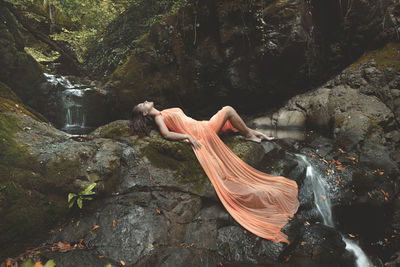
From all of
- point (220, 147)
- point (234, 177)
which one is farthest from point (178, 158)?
point (234, 177)

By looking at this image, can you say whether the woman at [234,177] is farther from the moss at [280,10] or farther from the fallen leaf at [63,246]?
the moss at [280,10]

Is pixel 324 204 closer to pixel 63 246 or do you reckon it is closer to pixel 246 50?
pixel 63 246

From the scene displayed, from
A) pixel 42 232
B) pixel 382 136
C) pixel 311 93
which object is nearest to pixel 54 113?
pixel 42 232

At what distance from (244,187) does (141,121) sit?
99.4 inches

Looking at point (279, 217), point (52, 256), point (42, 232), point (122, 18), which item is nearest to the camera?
point (52, 256)

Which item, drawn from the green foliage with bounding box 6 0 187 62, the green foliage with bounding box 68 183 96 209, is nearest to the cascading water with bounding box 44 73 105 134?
the green foliage with bounding box 6 0 187 62

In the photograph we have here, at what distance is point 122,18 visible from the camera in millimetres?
11648

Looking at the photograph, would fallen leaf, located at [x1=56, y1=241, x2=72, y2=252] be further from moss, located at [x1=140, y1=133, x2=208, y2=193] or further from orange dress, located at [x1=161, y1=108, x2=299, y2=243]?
orange dress, located at [x1=161, y1=108, x2=299, y2=243]

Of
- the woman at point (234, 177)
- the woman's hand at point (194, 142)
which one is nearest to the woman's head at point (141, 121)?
the woman at point (234, 177)

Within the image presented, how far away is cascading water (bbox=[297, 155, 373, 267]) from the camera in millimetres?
3312

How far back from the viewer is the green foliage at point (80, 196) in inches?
113

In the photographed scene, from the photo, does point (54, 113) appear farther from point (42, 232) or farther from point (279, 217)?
point (279, 217)

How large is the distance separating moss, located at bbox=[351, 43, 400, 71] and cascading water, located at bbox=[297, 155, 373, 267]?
143 inches

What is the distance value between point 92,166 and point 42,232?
3.45 feet
